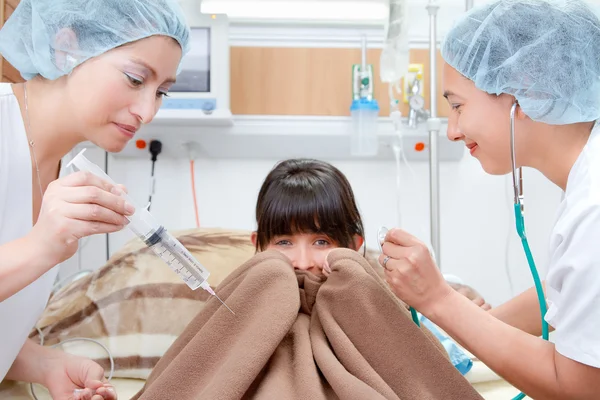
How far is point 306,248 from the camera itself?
55.5 inches

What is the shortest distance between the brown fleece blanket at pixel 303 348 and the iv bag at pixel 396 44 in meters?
1.08

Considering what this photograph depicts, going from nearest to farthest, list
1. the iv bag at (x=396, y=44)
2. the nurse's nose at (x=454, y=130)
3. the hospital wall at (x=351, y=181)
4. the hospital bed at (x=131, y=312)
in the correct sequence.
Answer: the nurse's nose at (x=454, y=130) → the hospital bed at (x=131, y=312) → the iv bag at (x=396, y=44) → the hospital wall at (x=351, y=181)

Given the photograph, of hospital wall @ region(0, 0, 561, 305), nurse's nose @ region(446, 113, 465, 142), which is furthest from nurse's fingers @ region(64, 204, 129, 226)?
hospital wall @ region(0, 0, 561, 305)

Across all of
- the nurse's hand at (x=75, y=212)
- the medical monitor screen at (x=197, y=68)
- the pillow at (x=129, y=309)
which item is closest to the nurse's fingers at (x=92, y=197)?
the nurse's hand at (x=75, y=212)

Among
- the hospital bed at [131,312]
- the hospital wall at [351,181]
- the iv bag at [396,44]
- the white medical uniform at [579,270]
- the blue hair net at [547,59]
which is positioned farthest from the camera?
the hospital wall at [351,181]

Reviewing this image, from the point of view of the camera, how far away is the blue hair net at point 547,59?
1069mm

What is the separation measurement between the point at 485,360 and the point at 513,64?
21.5 inches

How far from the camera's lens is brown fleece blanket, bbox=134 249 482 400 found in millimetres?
982

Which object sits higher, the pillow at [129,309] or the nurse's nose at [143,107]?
the nurse's nose at [143,107]

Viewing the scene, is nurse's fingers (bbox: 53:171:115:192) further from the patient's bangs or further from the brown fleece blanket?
the patient's bangs

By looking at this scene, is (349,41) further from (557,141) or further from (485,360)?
(485,360)

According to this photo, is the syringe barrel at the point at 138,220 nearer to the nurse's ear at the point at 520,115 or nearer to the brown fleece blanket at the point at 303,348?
the brown fleece blanket at the point at 303,348

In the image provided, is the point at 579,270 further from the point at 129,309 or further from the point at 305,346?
the point at 129,309

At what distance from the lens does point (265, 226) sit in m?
1.45
